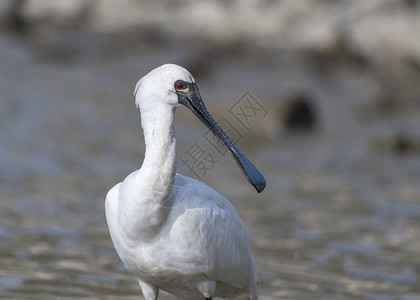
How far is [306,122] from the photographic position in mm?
17609

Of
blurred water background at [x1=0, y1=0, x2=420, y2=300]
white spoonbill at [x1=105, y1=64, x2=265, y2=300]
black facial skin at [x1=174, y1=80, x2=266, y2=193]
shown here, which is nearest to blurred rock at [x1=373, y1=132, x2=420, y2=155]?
blurred water background at [x1=0, y1=0, x2=420, y2=300]

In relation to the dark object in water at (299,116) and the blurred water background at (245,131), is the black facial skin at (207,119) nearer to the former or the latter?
the blurred water background at (245,131)

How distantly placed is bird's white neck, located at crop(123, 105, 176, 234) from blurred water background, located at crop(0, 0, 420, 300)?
6.23 feet

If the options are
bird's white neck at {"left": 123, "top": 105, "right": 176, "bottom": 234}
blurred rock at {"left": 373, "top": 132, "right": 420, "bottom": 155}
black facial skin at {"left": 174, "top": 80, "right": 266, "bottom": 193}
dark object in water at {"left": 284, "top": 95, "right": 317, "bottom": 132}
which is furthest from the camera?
dark object in water at {"left": 284, "top": 95, "right": 317, "bottom": 132}

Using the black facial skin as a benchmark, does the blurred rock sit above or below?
above

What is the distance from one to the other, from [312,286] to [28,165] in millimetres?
6225

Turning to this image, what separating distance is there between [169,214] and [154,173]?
367 millimetres

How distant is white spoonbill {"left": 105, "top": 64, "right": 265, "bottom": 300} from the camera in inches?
242

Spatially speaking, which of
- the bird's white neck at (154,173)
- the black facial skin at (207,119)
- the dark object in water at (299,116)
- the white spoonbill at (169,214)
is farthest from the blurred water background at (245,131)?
the bird's white neck at (154,173)

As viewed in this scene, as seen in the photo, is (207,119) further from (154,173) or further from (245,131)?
(245,131)

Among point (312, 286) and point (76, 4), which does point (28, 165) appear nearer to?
point (312, 286)

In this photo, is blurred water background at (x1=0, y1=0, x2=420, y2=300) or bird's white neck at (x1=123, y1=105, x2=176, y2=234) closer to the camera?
bird's white neck at (x1=123, y1=105, x2=176, y2=234)

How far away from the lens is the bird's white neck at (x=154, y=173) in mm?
6113

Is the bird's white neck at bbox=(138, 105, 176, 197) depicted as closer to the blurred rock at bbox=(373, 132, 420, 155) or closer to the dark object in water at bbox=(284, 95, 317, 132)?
the blurred rock at bbox=(373, 132, 420, 155)
